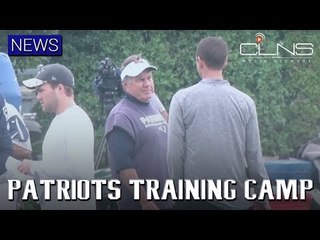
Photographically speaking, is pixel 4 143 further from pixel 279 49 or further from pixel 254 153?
pixel 279 49

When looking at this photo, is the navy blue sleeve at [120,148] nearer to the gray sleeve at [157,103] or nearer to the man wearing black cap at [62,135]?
the man wearing black cap at [62,135]

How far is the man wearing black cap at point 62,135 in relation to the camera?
17.9 ft

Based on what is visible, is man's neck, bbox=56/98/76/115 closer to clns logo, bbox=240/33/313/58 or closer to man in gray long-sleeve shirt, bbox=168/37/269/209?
man in gray long-sleeve shirt, bbox=168/37/269/209

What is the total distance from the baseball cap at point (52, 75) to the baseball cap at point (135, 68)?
0.36m

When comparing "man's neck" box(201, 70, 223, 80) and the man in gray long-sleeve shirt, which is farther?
"man's neck" box(201, 70, 223, 80)

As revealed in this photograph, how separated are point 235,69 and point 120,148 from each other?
926 mm

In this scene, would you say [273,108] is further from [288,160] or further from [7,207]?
[7,207]

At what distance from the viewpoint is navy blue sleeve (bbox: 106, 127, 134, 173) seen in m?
5.36

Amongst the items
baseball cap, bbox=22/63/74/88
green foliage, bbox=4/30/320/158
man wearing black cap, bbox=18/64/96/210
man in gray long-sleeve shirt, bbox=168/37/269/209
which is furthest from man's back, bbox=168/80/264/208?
baseball cap, bbox=22/63/74/88

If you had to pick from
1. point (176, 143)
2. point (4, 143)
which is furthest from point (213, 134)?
point (4, 143)

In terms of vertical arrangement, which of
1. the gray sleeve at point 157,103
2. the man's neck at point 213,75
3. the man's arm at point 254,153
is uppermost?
the man's neck at point 213,75

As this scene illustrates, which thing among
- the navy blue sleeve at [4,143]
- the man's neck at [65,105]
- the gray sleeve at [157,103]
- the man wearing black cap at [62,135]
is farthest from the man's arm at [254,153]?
the navy blue sleeve at [4,143]

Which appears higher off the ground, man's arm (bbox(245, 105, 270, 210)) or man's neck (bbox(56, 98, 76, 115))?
man's neck (bbox(56, 98, 76, 115))

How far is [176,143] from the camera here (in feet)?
17.4
